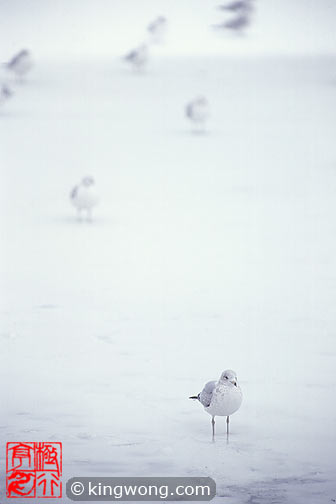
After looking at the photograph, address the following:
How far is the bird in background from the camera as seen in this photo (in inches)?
279

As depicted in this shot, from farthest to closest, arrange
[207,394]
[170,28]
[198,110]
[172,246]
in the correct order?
[170,28] < [198,110] < [172,246] < [207,394]

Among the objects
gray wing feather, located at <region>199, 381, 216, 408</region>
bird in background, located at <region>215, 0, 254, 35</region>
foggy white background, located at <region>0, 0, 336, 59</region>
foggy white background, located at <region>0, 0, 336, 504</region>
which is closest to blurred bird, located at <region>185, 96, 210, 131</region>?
foggy white background, located at <region>0, 0, 336, 504</region>

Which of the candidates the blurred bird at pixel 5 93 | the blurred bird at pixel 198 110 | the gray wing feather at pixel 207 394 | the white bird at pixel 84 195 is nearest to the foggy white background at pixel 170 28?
the blurred bird at pixel 5 93

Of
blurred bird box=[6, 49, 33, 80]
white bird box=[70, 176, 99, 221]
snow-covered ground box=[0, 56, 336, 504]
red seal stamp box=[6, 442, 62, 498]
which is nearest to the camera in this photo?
red seal stamp box=[6, 442, 62, 498]

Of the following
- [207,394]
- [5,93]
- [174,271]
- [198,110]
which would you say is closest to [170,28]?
[198,110]

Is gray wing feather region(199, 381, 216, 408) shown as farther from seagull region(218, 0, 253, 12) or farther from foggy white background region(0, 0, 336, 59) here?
seagull region(218, 0, 253, 12)

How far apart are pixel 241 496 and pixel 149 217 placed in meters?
3.25

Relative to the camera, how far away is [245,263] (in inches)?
193

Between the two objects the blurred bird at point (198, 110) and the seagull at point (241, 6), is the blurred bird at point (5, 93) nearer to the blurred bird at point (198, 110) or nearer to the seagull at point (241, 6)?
the blurred bird at point (198, 110)

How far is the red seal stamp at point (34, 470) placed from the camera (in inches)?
103

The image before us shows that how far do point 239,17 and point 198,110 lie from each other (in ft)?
3.50

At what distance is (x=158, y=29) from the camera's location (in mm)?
7078

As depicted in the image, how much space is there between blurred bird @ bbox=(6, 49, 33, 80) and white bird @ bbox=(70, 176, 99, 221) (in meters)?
1.92

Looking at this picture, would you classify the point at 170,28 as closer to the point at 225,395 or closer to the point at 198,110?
the point at 198,110
